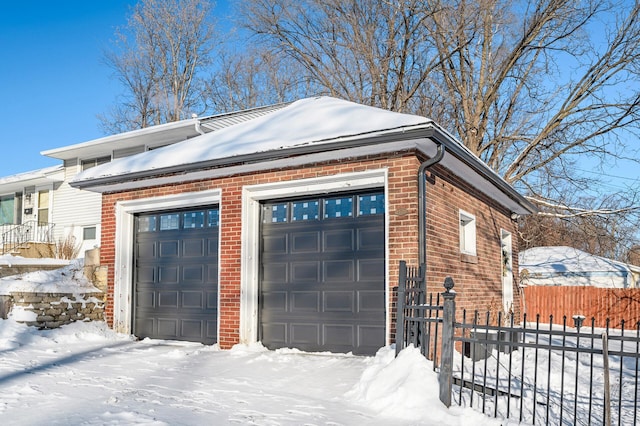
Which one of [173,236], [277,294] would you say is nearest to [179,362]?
[277,294]

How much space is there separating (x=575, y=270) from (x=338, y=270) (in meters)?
22.5

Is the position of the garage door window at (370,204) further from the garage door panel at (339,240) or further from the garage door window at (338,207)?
the garage door panel at (339,240)

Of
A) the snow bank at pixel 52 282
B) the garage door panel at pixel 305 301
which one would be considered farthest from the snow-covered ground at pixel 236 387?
the garage door panel at pixel 305 301

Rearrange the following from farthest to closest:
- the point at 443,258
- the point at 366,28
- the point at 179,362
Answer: the point at 366,28, the point at 443,258, the point at 179,362

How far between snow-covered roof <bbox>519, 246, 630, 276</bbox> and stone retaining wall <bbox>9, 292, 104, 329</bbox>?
21415 millimetres

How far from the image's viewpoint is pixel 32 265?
49.1ft

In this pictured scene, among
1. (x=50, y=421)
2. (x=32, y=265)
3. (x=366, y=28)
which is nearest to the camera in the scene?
(x=50, y=421)

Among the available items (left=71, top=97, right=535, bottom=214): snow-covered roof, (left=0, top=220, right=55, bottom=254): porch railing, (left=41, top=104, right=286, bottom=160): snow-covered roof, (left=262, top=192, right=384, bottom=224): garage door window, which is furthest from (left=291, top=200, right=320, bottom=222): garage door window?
(left=0, top=220, right=55, bottom=254): porch railing

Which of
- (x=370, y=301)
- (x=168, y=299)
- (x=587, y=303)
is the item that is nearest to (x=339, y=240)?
(x=370, y=301)

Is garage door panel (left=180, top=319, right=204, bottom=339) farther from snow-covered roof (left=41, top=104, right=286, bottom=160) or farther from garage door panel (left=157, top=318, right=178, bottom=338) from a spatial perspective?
snow-covered roof (left=41, top=104, right=286, bottom=160)

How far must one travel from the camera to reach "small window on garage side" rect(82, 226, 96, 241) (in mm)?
22255

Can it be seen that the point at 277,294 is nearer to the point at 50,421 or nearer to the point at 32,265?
the point at 50,421

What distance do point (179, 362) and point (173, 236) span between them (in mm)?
3230

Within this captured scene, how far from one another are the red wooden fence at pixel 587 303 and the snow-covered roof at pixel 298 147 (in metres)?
13.1
